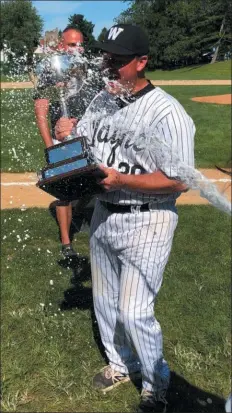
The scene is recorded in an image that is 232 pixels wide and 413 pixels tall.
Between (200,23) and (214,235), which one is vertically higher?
(200,23)

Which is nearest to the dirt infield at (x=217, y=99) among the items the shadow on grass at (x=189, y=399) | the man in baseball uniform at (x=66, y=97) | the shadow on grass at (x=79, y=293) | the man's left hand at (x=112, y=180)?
the shadow on grass at (x=79, y=293)

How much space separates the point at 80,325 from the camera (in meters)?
3.69

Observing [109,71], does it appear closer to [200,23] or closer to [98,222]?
[98,222]

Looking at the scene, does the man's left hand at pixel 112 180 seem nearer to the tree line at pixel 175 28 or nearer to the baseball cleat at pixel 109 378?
the tree line at pixel 175 28

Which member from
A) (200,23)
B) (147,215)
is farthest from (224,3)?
(147,215)

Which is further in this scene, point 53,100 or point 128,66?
point 53,100

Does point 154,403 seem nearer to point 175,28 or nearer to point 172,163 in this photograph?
point 172,163

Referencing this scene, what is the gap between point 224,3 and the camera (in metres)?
2.86

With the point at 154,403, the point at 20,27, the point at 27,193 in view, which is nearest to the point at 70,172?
the point at 154,403

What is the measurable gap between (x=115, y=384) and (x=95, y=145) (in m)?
1.38

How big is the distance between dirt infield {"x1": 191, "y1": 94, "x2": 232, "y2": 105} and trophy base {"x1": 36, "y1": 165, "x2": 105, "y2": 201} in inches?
680

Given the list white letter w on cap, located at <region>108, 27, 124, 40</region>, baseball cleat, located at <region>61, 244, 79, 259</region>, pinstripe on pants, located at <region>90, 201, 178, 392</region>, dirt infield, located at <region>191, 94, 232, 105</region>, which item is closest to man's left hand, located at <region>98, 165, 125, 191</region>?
pinstripe on pants, located at <region>90, 201, 178, 392</region>

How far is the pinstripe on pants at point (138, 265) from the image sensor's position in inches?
97.3

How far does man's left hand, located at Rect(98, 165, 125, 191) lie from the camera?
7.19ft
